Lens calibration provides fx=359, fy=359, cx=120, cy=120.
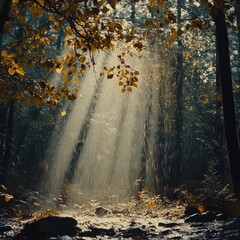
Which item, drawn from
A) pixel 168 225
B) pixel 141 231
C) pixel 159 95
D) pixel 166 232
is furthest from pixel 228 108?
pixel 159 95

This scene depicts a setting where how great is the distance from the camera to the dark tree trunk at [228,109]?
10438mm

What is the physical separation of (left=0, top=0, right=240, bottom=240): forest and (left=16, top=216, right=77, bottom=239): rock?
30mm

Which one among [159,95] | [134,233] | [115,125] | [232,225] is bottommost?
[134,233]

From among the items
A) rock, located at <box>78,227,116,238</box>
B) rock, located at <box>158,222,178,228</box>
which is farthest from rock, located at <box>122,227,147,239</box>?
rock, located at <box>158,222,178,228</box>

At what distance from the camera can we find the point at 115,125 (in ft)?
→ 114

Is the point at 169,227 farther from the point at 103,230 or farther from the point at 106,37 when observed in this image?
the point at 106,37

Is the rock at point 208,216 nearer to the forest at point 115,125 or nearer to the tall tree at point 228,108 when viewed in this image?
the forest at point 115,125

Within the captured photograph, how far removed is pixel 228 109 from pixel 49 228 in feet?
20.1

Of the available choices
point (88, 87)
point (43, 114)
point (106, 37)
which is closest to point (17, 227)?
point (106, 37)

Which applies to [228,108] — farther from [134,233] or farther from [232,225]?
[134,233]

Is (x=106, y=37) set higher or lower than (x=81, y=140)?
lower

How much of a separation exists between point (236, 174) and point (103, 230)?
430 cm

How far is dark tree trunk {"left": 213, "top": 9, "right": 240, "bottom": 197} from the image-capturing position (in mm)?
10438

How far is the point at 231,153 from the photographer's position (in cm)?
1048
